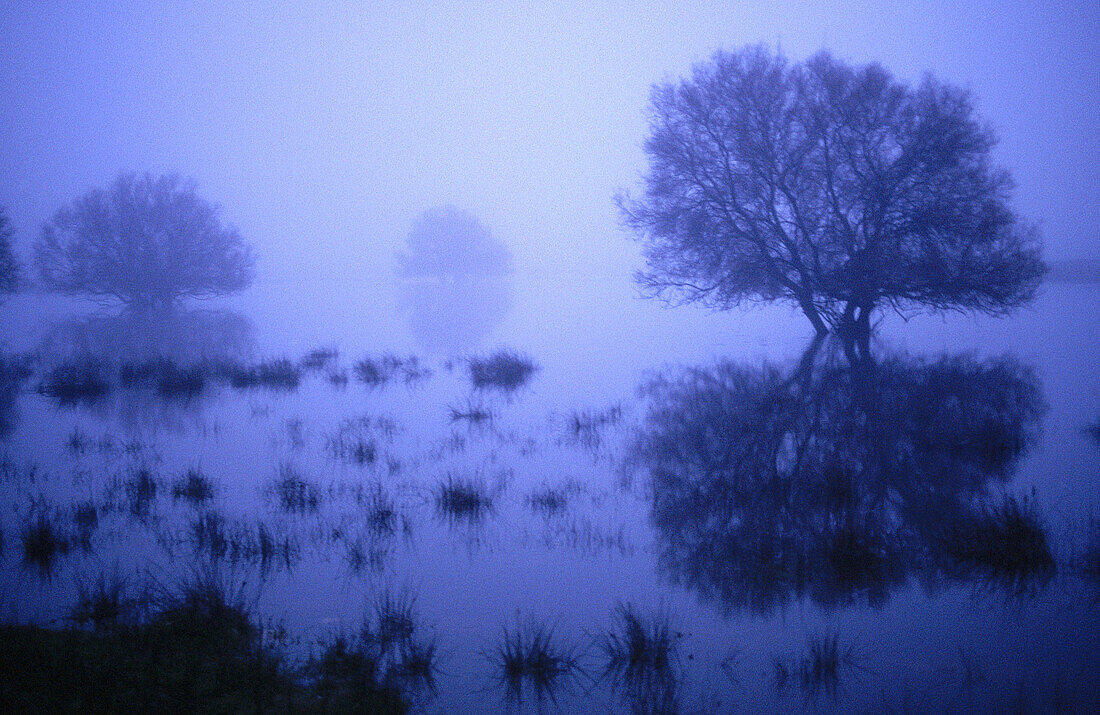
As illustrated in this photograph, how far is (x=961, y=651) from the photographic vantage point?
15.0 feet

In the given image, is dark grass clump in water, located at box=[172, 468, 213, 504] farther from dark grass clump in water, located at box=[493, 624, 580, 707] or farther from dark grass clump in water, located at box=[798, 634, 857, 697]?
dark grass clump in water, located at box=[798, 634, 857, 697]

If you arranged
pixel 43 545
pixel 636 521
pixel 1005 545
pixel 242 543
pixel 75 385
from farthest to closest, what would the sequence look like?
1. pixel 75 385
2. pixel 636 521
3. pixel 242 543
4. pixel 43 545
5. pixel 1005 545

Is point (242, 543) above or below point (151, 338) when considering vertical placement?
below

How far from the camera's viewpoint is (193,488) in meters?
8.43

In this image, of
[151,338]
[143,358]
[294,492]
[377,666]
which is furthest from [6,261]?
[377,666]

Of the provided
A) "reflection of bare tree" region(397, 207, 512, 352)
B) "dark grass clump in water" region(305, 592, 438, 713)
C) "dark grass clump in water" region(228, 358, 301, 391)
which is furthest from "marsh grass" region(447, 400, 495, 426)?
"reflection of bare tree" region(397, 207, 512, 352)

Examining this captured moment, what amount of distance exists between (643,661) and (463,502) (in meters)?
3.71

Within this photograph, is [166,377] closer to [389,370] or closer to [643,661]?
[389,370]

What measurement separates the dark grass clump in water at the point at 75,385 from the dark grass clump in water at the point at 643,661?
561 inches

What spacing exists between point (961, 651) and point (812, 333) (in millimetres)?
23184

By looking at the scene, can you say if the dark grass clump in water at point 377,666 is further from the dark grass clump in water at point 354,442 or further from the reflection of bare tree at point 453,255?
the reflection of bare tree at point 453,255

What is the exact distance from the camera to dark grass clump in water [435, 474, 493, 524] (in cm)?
777

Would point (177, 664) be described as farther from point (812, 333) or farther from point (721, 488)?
point (812, 333)

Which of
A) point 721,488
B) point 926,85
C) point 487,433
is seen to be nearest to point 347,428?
point 487,433
